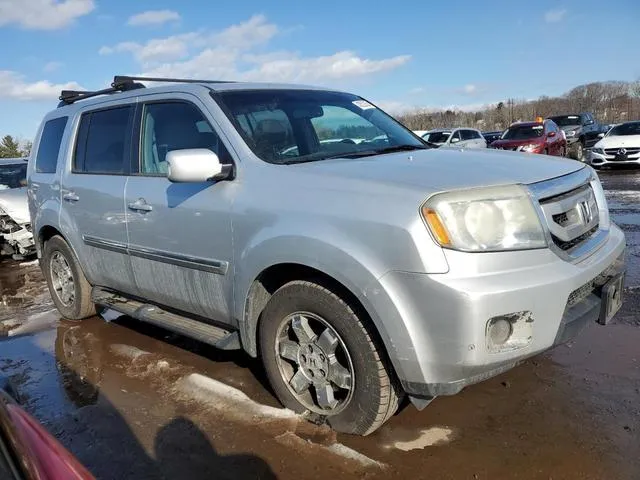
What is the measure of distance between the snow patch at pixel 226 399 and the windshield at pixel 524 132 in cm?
1620

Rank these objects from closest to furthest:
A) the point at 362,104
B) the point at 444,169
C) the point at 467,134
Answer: the point at 444,169
the point at 362,104
the point at 467,134

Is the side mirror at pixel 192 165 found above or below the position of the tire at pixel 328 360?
above

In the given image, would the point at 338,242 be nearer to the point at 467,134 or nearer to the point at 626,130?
the point at 626,130

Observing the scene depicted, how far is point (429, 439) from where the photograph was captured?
2961 millimetres

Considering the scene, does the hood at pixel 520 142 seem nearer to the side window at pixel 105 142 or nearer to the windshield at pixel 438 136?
the windshield at pixel 438 136

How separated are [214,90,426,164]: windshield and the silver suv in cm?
1

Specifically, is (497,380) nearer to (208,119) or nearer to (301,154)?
(301,154)

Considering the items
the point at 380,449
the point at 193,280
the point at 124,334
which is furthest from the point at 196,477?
the point at 124,334

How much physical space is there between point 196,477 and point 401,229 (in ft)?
5.18

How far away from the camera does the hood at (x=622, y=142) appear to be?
15414 millimetres

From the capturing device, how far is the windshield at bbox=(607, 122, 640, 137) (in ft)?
53.4

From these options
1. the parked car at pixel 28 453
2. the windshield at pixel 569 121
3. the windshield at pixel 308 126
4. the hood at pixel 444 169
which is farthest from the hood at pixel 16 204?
the windshield at pixel 569 121

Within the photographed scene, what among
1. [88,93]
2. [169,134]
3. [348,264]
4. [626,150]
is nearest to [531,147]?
[626,150]

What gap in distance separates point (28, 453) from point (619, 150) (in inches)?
674
